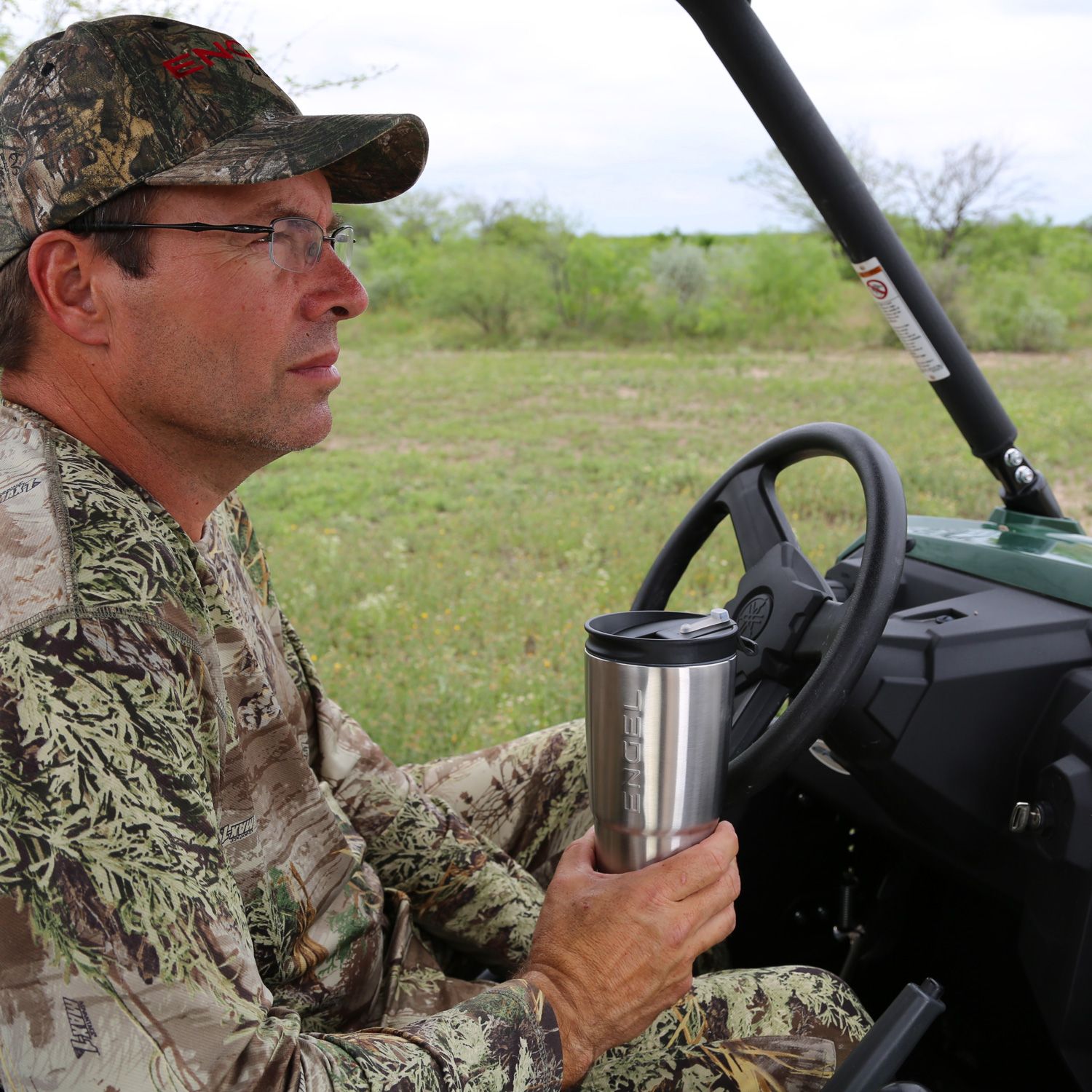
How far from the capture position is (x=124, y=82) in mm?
1191

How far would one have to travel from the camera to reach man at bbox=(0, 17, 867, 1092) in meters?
0.91

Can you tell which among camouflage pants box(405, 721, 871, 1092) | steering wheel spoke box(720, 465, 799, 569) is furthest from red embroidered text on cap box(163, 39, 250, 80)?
camouflage pants box(405, 721, 871, 1092)

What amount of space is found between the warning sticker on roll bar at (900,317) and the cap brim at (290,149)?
757 millimetres

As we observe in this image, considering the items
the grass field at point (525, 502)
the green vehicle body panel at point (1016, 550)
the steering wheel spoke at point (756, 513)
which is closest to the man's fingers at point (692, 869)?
the steering wheel spoke at point (756, 513)

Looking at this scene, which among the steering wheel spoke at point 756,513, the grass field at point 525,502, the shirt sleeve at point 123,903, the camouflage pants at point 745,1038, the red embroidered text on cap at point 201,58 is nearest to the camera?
the shirt sleeve at point 123,903

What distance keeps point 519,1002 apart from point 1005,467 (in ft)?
4.17

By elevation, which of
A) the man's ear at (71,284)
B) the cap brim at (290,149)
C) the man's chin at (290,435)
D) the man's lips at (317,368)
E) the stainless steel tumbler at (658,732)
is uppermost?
the cap brim at (290,149)

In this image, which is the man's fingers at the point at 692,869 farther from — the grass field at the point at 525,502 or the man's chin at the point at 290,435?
the grass field at the point at 525,502

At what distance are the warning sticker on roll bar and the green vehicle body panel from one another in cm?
28

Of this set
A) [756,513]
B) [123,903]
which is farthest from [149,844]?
[756,513]

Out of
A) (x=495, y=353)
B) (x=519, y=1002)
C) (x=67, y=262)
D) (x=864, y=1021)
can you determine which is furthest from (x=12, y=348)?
(x=495, y=353)

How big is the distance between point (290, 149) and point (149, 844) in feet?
2.46

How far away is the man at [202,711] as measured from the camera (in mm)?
911

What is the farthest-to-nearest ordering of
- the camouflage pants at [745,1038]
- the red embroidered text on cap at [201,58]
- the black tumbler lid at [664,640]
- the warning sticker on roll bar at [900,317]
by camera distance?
the warning sticker on roll bar at [900,317] < the camouflage pants at [745,1038] < the red embroidered text on cap at [201,58] < the black tumbler lid at [664,640]
